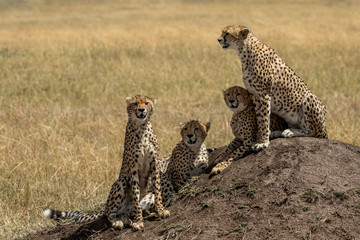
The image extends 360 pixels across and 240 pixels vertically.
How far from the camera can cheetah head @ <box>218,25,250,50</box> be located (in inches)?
192

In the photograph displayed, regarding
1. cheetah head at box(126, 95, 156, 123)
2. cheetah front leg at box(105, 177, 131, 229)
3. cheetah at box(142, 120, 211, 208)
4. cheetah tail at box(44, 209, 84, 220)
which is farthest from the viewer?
cheetah at box(142, 120, 211, 208)

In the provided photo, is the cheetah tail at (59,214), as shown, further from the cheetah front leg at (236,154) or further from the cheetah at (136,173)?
the cheetah front leg at (236,154)

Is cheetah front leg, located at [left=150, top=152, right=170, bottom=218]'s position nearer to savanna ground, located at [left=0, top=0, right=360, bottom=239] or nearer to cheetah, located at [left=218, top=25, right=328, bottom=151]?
cheetah, located at [left=218, top=25, right=328, bottom=151]

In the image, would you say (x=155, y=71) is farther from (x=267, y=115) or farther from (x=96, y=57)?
(x=267, y=115)

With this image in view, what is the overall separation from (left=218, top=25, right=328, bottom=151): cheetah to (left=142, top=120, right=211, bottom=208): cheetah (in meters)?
0.52

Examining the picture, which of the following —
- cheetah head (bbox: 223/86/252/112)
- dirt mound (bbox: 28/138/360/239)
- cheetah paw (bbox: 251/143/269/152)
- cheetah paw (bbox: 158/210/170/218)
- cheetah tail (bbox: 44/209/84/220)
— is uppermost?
cheetah head (bbox: 223/86/252/112)

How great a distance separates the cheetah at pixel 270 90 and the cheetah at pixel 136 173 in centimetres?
90

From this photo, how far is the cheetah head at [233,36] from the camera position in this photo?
4.89 meters

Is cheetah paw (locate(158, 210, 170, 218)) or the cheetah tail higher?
cheetah paw (locate(158, 210, 170, 218))

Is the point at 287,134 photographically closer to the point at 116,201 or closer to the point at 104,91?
the point at 116,201

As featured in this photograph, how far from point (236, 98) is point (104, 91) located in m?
5.58

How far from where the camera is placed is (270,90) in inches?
195

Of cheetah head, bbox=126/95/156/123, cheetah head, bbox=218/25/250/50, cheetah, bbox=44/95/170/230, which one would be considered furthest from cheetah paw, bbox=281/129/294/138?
cheetah head, bbox=126/95/156/123

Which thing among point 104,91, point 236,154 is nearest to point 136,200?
point 236,154
